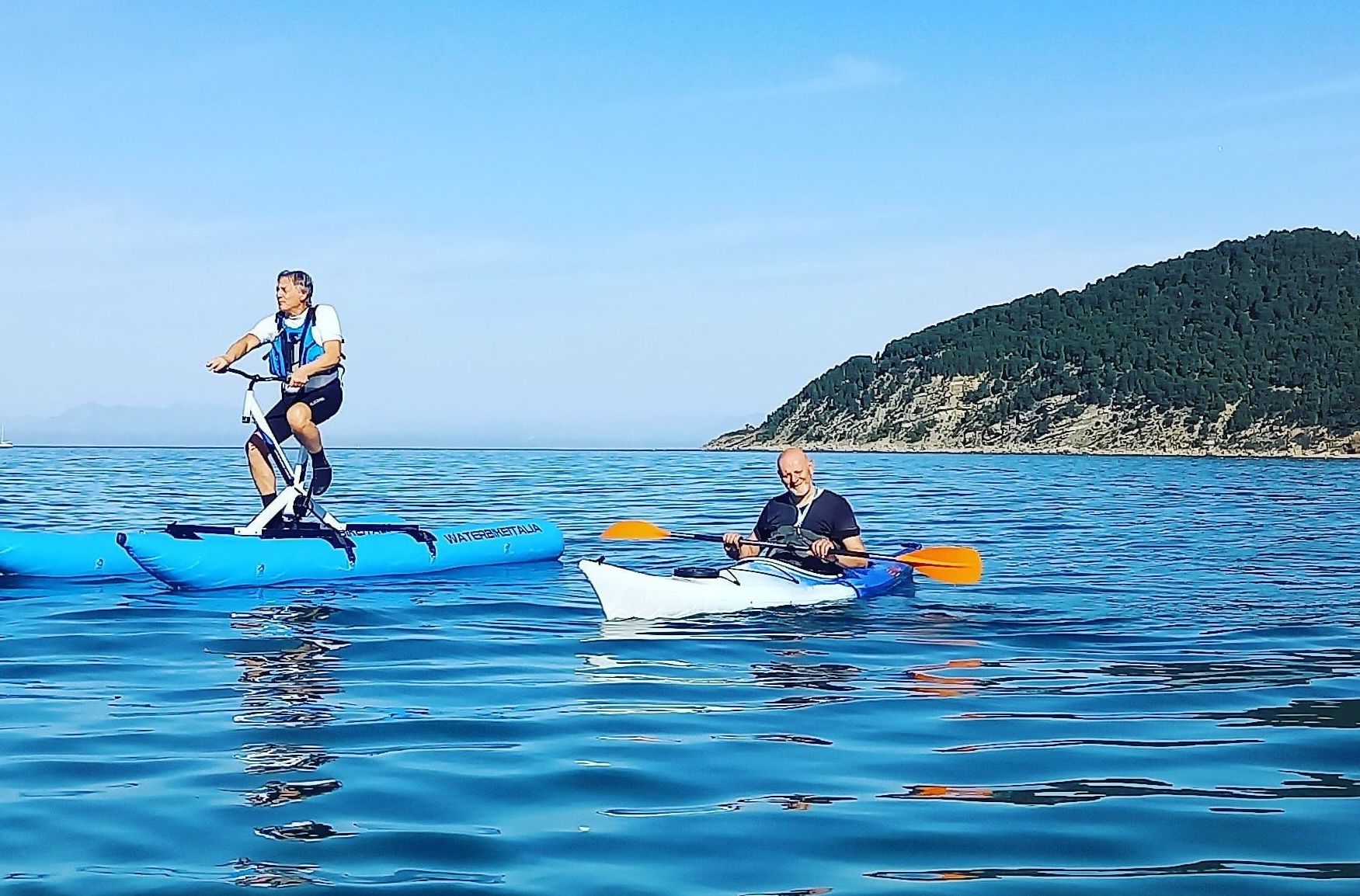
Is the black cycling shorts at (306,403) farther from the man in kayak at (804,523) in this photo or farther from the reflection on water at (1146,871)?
the reflection on water at (1146,871)

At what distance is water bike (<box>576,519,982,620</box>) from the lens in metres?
11.6

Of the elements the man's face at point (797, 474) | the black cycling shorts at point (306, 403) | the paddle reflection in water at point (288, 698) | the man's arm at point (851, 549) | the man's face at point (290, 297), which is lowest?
the paddle reflection in water at point (288, 698)

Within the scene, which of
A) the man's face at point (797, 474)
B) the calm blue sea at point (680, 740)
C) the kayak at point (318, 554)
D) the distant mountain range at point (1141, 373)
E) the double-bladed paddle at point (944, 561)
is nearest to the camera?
the calm blue sea at point (680, 740)

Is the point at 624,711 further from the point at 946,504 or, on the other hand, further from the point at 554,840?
the point at 946,504

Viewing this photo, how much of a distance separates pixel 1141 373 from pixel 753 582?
5861 inches

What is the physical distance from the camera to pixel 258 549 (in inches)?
547

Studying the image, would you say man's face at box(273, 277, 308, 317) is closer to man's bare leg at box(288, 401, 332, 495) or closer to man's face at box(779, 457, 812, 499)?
man's bare leg at box(288, 401, 332, 495)

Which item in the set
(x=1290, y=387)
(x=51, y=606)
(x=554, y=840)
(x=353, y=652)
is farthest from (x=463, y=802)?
(x=1290, y=387)

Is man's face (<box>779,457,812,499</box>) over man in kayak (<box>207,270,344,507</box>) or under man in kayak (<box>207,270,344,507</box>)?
under

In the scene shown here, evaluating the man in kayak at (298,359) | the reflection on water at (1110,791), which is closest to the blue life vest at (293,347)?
the man in kayak at (298,359)

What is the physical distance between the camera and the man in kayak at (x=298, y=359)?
1362 cm

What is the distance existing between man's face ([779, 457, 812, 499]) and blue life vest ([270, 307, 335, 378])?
4.44 m

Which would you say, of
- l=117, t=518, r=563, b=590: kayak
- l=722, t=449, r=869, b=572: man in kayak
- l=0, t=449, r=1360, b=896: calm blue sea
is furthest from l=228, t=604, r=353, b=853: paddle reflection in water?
l=722, t=449, r=869, b=572: man in kayak

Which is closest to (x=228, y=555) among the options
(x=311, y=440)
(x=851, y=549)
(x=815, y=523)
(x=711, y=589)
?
(x=311, y=440)
